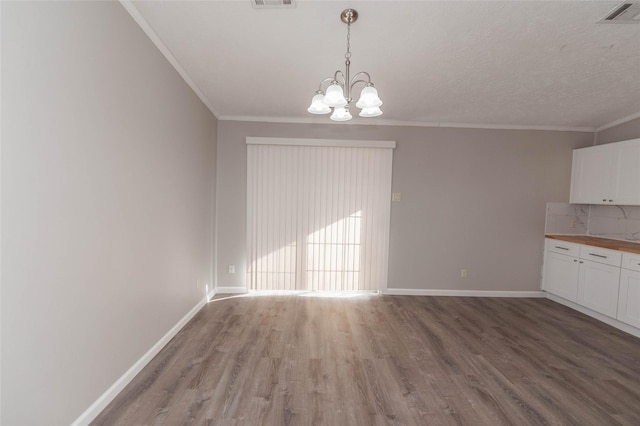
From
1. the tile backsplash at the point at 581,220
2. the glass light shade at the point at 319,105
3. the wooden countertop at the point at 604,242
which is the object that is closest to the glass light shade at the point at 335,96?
the glass light shade at the point at 319,105

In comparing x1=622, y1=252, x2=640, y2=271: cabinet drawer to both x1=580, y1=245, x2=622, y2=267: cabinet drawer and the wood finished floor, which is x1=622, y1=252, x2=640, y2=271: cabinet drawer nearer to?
x1=580, y1=245, x2=622, y2=267: cabinet drawer

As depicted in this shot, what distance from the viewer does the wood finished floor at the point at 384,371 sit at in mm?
1874

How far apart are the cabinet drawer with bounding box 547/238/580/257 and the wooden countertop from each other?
2.2 inches

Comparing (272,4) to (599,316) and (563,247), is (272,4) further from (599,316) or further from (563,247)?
(599,316)

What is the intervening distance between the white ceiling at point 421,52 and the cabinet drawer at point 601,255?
1.77 m

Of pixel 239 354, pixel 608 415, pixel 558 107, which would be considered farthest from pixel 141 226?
pixel 558 107

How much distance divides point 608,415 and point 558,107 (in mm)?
3294

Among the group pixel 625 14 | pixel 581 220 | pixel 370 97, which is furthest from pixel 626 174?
pixel 370 97

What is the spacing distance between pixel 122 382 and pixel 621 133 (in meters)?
6.33

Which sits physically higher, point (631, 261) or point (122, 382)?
→ point (631, 261)

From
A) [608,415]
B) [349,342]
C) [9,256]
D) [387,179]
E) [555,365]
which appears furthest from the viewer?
[387,179]

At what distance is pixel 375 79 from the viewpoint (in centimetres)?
291

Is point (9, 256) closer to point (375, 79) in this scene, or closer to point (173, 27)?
point (173, 27)

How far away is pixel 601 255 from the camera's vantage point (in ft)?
11.3
